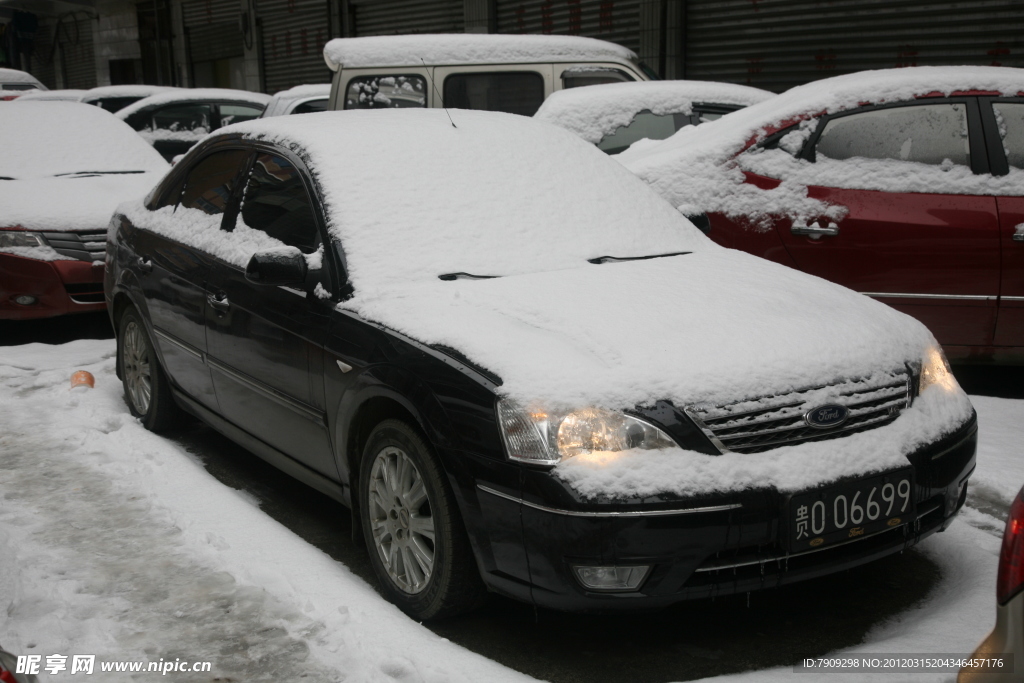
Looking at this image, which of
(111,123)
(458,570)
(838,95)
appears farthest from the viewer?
→ (111,123)

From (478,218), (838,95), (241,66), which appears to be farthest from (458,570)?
(241,66)

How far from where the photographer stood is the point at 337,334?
3.37 m

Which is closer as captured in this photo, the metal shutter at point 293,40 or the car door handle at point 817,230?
the car door handle at point 817,230

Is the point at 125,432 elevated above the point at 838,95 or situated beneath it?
situated beneath

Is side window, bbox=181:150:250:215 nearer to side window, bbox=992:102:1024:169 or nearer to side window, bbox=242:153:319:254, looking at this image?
side window, bbox=242:153:319:254

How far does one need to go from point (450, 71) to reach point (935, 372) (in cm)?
559

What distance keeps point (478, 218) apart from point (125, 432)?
2.26 m

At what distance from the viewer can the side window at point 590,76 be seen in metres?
8.22

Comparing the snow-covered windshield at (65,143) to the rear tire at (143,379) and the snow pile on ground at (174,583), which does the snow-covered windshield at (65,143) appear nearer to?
the rear tire at (143,379)

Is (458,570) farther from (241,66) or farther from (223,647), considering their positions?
(241,66)

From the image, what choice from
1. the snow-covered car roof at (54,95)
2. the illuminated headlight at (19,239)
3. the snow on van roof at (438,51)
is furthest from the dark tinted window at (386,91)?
the snow-covered car roof at (54,95)

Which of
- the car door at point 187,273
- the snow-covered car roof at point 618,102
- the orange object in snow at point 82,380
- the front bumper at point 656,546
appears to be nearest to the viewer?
the front bumper at point 656,546

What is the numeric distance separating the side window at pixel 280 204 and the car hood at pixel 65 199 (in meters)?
2.83

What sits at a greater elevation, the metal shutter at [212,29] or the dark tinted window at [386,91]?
the metal shutter at [212,29]
